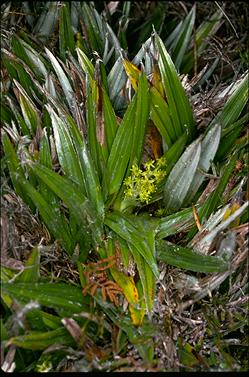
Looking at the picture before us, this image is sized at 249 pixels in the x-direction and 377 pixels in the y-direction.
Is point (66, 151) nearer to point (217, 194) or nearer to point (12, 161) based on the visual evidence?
point (12, 161)

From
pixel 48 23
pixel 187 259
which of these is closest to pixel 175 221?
pixel 187 259

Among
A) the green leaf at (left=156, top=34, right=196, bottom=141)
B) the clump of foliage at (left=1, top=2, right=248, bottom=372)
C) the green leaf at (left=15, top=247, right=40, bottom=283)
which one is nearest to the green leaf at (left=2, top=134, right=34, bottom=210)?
the clump of foliage at (left=1, top=2, right=248, bottom=372)

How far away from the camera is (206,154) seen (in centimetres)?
146

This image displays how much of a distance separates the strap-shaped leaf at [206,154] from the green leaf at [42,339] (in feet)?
1.64

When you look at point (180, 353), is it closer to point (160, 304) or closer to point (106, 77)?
point (160, 304)

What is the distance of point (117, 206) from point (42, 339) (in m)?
0.40

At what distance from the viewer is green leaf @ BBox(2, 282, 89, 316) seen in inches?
48.6

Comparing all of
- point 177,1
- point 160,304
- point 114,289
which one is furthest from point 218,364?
point 177,1

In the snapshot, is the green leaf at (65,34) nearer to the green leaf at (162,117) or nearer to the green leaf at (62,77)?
the green leaf at (62,77)

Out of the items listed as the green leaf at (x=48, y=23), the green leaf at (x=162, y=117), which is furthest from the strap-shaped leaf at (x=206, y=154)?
the green leaf at (x=48, y=23)

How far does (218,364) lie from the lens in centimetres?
132

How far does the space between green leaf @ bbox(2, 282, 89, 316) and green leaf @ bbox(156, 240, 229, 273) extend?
23cm

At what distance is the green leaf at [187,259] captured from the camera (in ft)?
4.47
